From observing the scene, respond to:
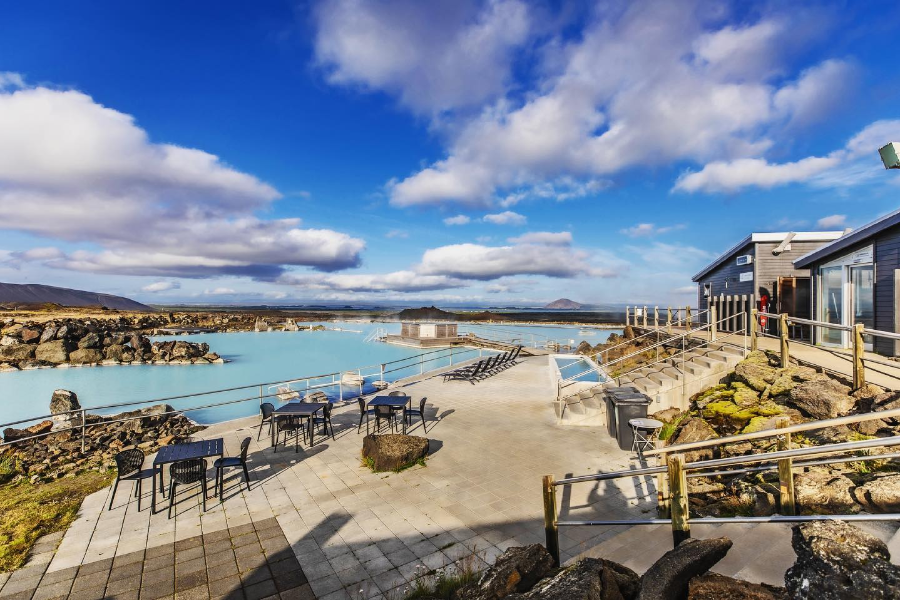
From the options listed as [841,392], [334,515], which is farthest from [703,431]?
[334,515]

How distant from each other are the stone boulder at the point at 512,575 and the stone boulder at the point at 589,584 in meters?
0.19

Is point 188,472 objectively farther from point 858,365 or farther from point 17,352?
point 17,352

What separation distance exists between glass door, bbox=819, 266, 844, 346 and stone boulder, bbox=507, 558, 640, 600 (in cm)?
1150

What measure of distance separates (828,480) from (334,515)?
5122mm

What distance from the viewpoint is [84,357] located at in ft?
111

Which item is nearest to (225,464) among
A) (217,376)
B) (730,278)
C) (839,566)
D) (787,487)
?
(839,566)

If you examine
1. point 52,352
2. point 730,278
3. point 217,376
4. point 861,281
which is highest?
point 730,278

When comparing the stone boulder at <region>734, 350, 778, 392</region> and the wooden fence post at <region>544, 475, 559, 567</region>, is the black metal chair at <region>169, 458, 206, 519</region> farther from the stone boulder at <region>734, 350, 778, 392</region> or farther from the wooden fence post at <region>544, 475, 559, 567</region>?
the stone boulder at <region>734, 350, 778, 392</region>

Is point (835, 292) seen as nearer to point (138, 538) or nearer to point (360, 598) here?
point (360, 598)

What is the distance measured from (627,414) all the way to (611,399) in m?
0.42

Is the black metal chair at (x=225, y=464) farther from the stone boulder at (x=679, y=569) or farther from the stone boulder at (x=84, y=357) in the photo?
the stone boulder at (x=84, y=357)

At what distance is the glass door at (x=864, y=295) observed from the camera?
924 centimetres

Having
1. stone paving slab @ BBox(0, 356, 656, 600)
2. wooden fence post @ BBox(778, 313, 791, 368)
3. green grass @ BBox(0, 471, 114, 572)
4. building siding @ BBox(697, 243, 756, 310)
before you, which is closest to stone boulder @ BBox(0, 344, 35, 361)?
green grass @ BBox(0, 471, 114, 572)

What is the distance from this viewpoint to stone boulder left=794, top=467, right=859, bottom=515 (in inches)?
143
